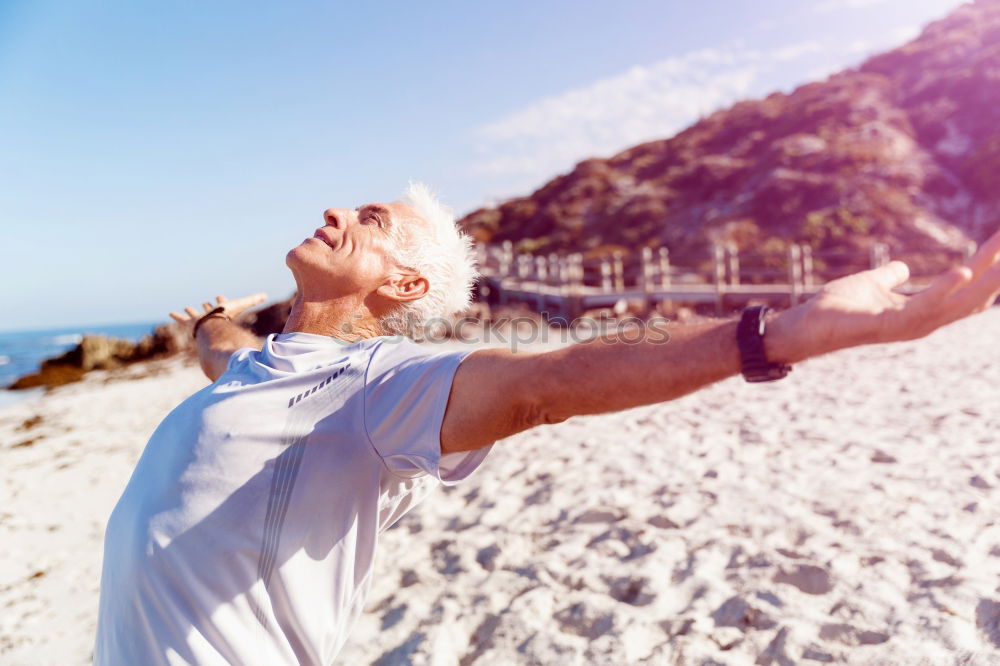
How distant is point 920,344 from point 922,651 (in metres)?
6.85

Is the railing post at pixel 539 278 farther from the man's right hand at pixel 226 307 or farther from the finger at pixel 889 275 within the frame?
the finger at pixel 889 275

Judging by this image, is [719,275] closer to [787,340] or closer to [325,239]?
[325,239]

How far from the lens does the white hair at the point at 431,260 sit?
5.89 ft

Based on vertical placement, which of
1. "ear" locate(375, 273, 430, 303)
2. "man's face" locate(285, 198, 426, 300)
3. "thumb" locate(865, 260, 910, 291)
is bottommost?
"thumb" locate(865, 260, 910, 291)

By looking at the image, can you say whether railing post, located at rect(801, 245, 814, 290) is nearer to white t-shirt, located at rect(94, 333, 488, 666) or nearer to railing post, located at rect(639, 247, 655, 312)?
railing post, located at rect(639, 247, 655, 312)

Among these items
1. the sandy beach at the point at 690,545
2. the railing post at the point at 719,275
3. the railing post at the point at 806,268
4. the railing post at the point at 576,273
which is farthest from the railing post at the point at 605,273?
the sandy beach at the point at 690,545

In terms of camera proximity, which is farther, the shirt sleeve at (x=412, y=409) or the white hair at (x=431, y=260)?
the white hair at (x=431, y=260)

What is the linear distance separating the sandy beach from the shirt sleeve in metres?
1.56

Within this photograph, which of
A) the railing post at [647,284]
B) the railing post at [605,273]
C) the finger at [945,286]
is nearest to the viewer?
the finger at [945,286]

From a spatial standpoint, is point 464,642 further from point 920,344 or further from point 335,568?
point 920,344

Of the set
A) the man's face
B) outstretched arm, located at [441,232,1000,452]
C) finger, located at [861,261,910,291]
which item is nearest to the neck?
the man's face

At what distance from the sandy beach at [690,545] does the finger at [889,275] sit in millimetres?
1655

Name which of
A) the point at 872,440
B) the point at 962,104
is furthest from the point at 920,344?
the point at 962,104

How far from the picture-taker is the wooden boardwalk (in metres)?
12.9
